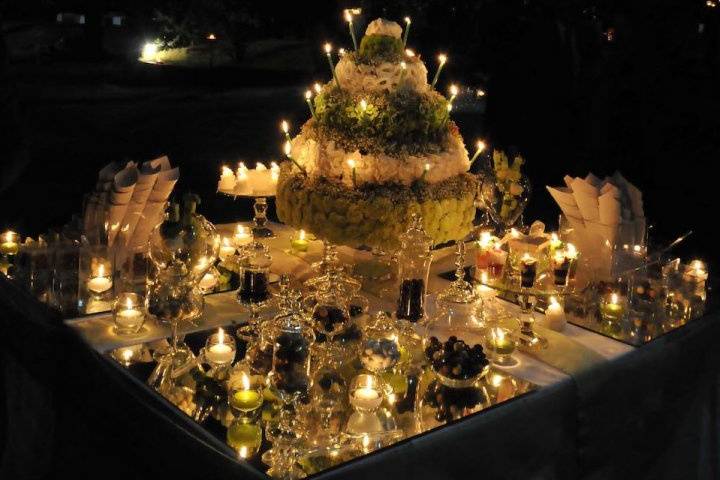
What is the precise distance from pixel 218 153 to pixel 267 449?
9483mm

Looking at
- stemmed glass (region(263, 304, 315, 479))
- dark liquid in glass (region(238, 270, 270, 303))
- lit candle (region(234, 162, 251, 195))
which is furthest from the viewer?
lit candle (region(234, 162, 251, 195))

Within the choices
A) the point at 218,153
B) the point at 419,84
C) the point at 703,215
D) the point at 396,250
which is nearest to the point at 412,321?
the point at 396,250

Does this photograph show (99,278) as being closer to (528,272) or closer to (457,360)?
(457,360)

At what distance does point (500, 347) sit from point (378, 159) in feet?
3.34

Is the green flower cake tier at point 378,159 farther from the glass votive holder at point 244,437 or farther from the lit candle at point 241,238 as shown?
the glass votive holder at point 244,437

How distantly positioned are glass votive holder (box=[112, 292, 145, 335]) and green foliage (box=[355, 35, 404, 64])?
1.43m

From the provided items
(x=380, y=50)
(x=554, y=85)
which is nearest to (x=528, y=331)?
(x=380, y=50)

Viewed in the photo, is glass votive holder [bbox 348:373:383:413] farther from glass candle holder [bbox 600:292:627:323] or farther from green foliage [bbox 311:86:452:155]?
green foliage [bbox 311:86:452:155]

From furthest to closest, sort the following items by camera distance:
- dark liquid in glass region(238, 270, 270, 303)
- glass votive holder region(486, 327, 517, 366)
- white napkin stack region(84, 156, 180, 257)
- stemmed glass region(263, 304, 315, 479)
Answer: white napkin stack region(84, 156, 180, 257) → dark liquid in glass region(238, 270, 270, 303) → glass votive holder region(486, 327, 517, 366) → stemmed glass region(263, 304, 315, 479)

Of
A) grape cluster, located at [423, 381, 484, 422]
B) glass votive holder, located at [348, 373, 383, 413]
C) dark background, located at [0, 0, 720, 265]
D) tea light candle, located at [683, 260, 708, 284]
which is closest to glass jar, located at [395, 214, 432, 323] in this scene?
grape cluster, located at [423, 381, 484, 422]

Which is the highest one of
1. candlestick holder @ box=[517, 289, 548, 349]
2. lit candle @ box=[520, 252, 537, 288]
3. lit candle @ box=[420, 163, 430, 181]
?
lit candle @ box=[420, 163, 430, 181]

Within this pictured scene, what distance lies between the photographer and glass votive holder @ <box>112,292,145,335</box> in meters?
2.53

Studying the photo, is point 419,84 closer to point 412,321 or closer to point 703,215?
point 412,321

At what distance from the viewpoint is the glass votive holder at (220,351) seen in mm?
2297
